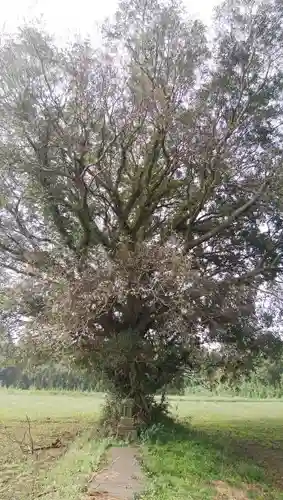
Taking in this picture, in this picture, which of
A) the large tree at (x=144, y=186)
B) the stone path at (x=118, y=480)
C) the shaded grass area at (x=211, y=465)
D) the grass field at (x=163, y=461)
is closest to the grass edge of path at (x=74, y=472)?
the grass field at (x=163, y=461)

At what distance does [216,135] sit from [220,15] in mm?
2931

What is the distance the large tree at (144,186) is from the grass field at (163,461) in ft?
5.90

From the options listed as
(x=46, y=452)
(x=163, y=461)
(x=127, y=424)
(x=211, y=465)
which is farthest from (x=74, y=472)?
(x=46, y=452)

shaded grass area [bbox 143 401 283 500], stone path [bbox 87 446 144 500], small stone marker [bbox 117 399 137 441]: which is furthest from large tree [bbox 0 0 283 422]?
stone path [bbox 87 446 144 500]

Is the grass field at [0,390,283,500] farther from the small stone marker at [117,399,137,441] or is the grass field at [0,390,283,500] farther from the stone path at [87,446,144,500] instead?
the small stone marker at [117,399,137,441]

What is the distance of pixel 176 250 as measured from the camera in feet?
30.8

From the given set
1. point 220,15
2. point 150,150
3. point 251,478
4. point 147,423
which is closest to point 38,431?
point 147,423

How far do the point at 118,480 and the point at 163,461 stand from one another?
156 cm

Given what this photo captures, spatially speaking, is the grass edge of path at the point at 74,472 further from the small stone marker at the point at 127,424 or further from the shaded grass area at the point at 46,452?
the small stone marker at the point at 127,424

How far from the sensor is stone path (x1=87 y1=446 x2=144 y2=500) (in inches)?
212

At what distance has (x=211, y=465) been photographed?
25.8ft

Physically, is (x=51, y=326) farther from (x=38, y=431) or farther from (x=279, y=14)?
(x=279, y=14)

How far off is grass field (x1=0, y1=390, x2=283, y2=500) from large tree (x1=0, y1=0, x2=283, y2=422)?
1800 mm

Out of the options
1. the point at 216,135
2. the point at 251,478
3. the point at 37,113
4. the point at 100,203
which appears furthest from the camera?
the point at 100,203
